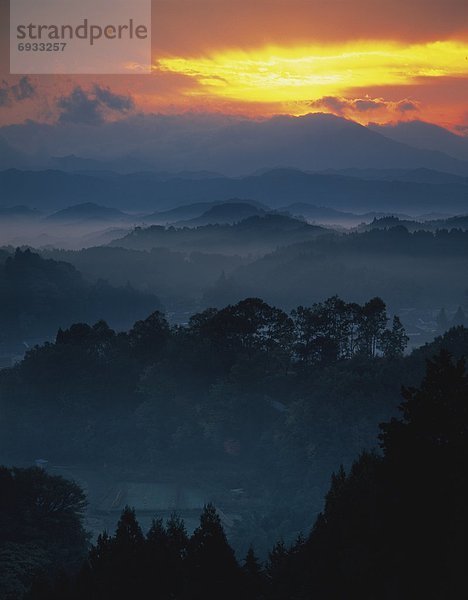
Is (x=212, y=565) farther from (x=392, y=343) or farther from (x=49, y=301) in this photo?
(x=49, y=301)

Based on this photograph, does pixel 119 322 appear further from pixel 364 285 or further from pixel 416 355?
pixel 416 355

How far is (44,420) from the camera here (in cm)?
4678

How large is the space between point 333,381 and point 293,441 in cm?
375

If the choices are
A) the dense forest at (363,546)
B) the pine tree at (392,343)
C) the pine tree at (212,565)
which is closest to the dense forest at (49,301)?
the pine tree at (392,343)

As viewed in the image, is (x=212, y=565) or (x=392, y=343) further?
(x=392, y=343)

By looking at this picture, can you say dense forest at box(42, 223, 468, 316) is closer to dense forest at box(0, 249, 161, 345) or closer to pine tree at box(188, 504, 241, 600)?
dense forest at box(0, 249, 161, 345)

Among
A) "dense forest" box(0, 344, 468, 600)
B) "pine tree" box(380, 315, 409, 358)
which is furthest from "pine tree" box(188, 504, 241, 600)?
"pine tree" box(380, 315, 409, 358)

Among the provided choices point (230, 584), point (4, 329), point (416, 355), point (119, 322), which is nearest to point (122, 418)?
point (416, 355)

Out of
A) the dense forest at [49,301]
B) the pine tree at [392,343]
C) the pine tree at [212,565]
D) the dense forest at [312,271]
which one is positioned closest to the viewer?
the pine tree at [212,565]

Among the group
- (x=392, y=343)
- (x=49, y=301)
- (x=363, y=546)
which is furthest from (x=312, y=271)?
(x=363, y=546)

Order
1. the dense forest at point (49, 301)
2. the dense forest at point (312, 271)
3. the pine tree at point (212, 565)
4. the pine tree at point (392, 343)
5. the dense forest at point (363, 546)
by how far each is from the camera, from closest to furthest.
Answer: the dense forest at point (363, 546) → the pine tree at point (212, 565) → the pine tree at point (392, 343) → the dense forest at point (49, 301) → the dense forest at point (312, 271)

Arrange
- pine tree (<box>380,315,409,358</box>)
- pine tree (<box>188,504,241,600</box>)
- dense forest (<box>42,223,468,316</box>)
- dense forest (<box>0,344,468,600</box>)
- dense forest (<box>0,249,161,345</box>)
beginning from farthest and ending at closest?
1. dense forest (<box>42,223,468,316</box>)
2. dense forest (<box>0,249,161,345</box>)
3. pine tree (<box>380,315,409,358</box>)
4. pine tree (<box>188,504,241,600</box>)
5. dense forest (<box>0,344,468,600</box>)

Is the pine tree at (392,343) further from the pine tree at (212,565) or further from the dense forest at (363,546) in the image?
the pine tree at (212,565)

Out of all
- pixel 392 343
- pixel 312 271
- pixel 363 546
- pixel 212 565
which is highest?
pixel 312 271
